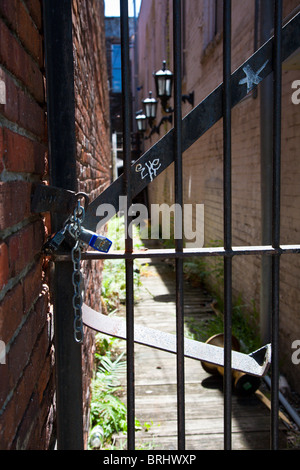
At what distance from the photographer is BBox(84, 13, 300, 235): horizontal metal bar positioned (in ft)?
4.78

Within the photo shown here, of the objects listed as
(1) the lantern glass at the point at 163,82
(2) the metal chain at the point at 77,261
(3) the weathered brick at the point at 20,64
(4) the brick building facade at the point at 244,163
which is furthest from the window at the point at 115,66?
(2) the metal chain at the point at 77,261

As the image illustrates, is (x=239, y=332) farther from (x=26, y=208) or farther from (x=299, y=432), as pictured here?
(x=26, y=208)

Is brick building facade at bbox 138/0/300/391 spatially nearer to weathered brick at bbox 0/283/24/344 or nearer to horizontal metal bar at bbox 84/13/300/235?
horizontal metal bar at bbox 84/13/300/235

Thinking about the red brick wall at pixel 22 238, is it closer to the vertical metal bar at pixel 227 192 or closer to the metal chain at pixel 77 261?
the metal chain at pixel 77 261

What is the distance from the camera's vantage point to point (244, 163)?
16.8ft

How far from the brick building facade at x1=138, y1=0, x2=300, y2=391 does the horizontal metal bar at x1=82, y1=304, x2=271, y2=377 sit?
85.2 inches

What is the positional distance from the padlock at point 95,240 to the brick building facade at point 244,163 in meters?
2.48

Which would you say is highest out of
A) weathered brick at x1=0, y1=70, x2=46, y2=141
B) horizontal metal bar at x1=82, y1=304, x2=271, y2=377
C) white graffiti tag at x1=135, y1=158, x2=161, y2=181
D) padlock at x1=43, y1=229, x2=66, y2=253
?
weathered brick at x1=0, y1=70, x2=46, y2=141

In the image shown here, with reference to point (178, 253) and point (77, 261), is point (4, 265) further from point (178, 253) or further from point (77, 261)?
point (178, 253)

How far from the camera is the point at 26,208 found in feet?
3.96

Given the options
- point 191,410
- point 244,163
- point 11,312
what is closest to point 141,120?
point 244,163

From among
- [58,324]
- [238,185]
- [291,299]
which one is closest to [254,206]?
[238,185]

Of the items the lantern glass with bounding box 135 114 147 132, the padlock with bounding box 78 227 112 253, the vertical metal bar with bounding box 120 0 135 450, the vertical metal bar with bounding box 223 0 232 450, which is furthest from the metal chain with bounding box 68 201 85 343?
the lantern glass with bounding box 135 114 147 132

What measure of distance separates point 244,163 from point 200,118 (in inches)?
149
